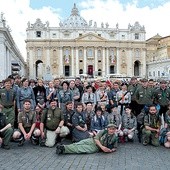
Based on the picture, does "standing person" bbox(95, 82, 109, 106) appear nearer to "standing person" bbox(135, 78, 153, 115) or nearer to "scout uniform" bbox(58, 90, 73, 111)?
"scout uniform" bbox(58, 90, 73, 111)

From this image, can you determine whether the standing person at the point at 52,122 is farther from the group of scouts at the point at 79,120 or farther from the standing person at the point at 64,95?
the standing person at the point at 64,95

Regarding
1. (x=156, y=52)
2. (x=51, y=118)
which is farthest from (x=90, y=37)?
(x=51, y=118)

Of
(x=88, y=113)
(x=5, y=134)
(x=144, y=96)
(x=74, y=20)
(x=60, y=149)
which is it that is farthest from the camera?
(x=74, y=20)

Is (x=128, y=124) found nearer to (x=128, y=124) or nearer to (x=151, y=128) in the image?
(x=128, y=124)

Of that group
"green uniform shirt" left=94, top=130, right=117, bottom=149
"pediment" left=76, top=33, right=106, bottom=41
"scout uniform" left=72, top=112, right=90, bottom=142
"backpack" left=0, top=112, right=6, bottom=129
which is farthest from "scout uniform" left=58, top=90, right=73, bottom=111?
"pediment" left=76, top=33, right=106, bottom=41

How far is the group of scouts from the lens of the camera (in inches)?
334

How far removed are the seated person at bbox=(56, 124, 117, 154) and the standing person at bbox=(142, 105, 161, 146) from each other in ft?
4.02

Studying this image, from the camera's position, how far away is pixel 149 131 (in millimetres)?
9133

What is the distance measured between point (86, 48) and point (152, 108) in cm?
7613

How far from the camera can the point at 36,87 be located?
1133 centimetres

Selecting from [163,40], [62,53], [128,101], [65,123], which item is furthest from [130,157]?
[163,40]

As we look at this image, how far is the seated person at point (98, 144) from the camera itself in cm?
803

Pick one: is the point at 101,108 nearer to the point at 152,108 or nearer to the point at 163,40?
the point at 152,108

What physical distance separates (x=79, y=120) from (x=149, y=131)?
1.92 metres
